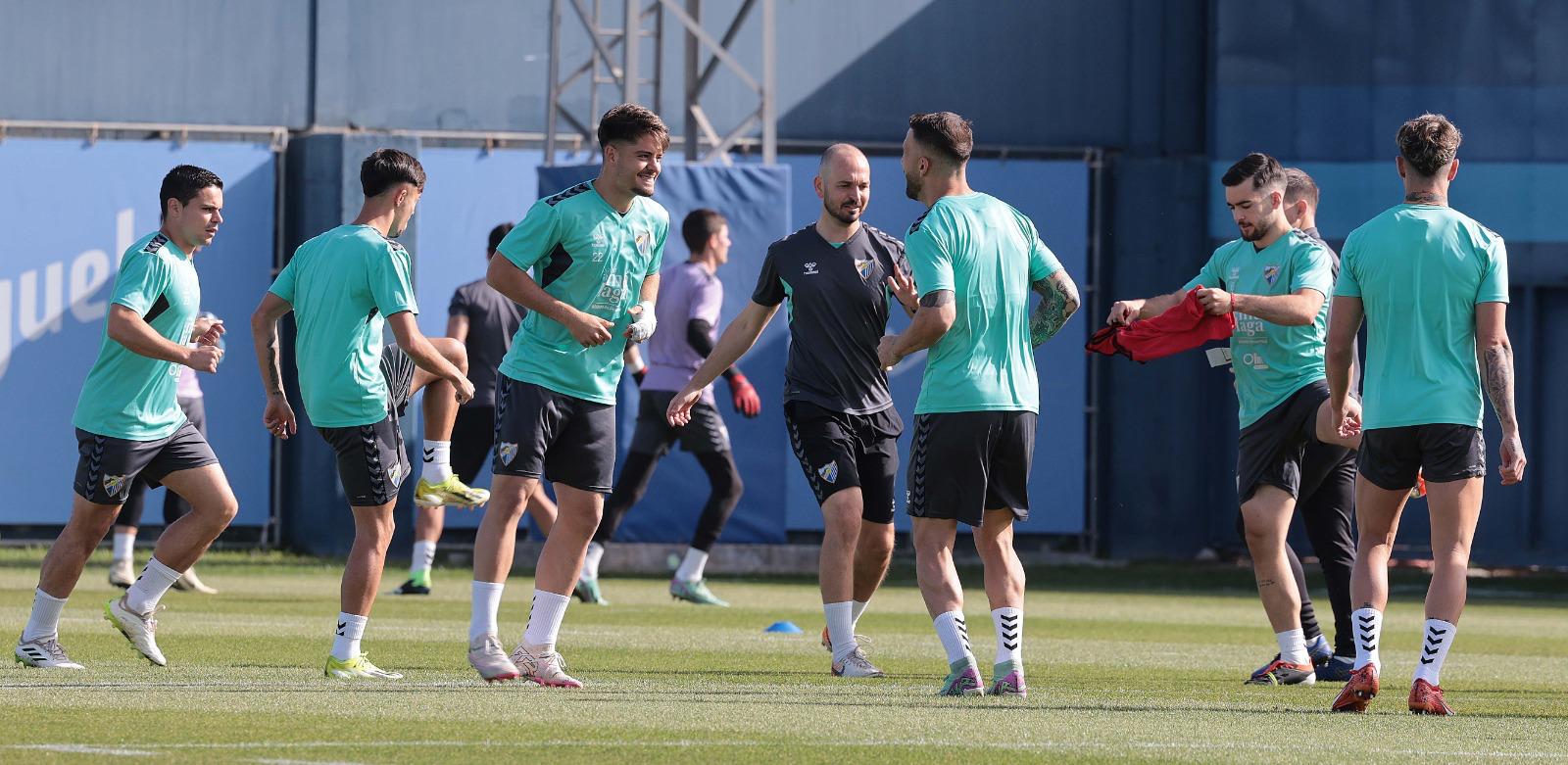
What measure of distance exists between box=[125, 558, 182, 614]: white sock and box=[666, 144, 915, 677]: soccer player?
2.14 m

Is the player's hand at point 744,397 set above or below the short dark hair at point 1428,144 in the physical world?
below

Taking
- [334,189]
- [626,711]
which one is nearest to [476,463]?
[334,189]

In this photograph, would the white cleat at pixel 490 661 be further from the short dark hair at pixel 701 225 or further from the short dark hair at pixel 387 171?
the short dark hair at pixel 701 225

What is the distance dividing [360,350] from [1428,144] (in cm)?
386

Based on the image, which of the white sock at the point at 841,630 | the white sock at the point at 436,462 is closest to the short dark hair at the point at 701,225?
the white sock at the point at 436,462

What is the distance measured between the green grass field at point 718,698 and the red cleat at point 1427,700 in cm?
8

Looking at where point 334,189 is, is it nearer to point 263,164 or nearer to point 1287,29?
point 263,164

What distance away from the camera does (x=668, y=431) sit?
14.2 metres

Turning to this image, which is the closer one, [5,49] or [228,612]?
[228,612]

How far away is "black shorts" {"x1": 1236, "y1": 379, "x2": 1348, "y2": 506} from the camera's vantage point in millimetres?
9000

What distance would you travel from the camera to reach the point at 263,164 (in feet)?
66.8

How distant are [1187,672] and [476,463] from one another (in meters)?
6.34

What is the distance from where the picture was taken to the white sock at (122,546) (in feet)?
47.2

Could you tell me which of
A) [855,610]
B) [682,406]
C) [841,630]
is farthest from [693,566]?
[682,406]
